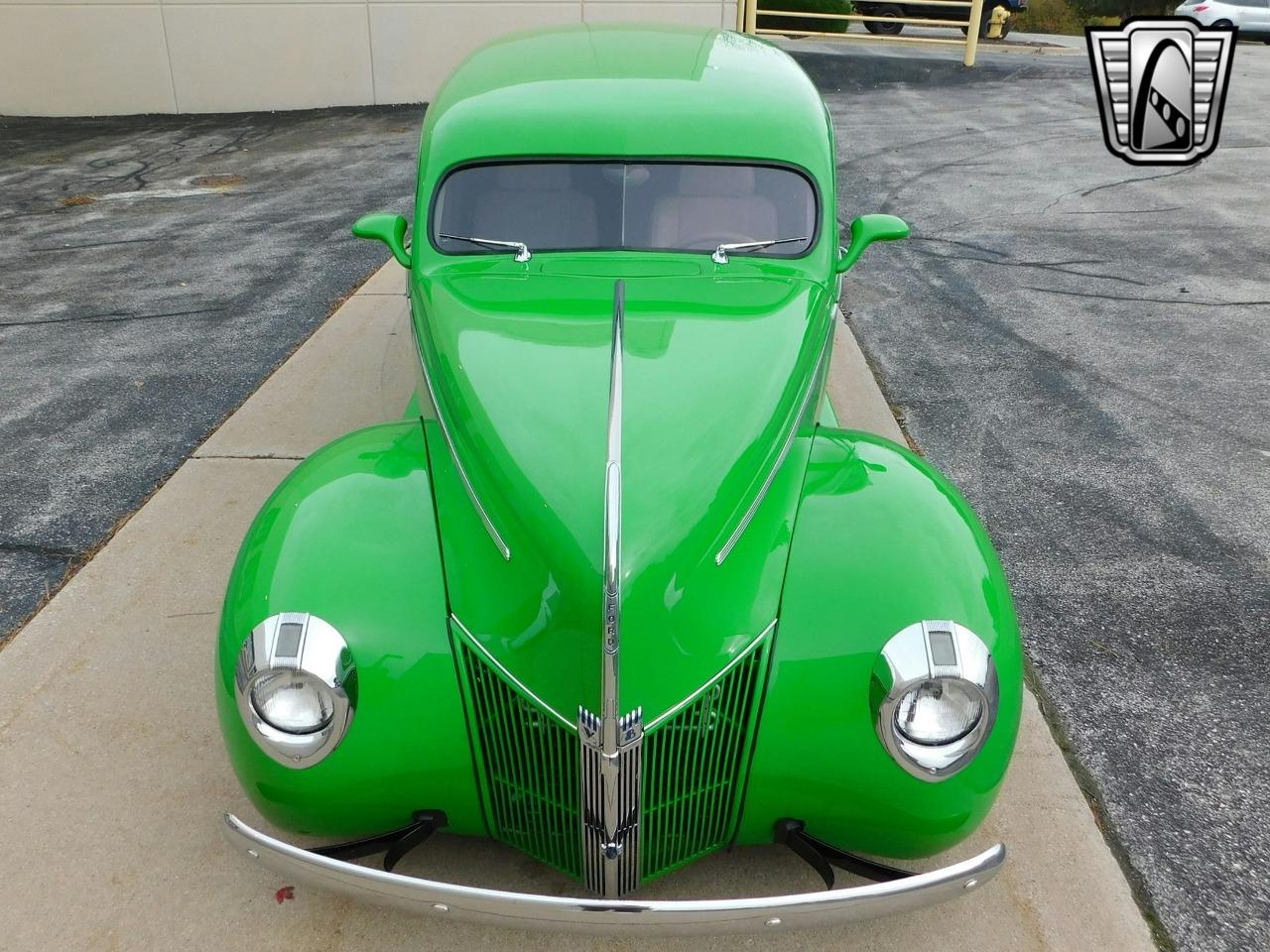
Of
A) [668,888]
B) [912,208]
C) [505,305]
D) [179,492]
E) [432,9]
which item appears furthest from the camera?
[432,9]

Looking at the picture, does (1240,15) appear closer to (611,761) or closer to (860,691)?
(860,691)

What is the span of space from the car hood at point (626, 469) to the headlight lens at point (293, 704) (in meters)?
0.35

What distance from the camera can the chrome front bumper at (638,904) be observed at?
2.05m

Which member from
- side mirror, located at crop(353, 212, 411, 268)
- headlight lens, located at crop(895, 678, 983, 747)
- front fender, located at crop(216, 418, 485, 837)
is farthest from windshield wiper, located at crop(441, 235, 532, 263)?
headlight lens, located at crop(895, 678, 983, 747)

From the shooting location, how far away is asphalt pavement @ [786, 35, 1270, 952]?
9.93ft

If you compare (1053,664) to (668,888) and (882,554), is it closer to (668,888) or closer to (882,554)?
(882,554)

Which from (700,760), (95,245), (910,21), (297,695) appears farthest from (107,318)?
(910,21)

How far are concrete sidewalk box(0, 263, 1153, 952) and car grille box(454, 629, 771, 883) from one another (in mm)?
315

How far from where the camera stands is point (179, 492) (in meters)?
4.54

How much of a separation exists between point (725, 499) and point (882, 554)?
41 cm

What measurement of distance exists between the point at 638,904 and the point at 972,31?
1647cm

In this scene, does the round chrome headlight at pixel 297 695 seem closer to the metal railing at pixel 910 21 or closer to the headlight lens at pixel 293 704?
the headlight lens at pixel 293 704

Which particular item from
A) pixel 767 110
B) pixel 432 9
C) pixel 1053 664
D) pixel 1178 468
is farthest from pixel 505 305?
pixel 432 9

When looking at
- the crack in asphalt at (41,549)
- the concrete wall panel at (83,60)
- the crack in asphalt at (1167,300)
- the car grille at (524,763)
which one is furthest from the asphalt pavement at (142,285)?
the crack in asphalt at (1167,300)
